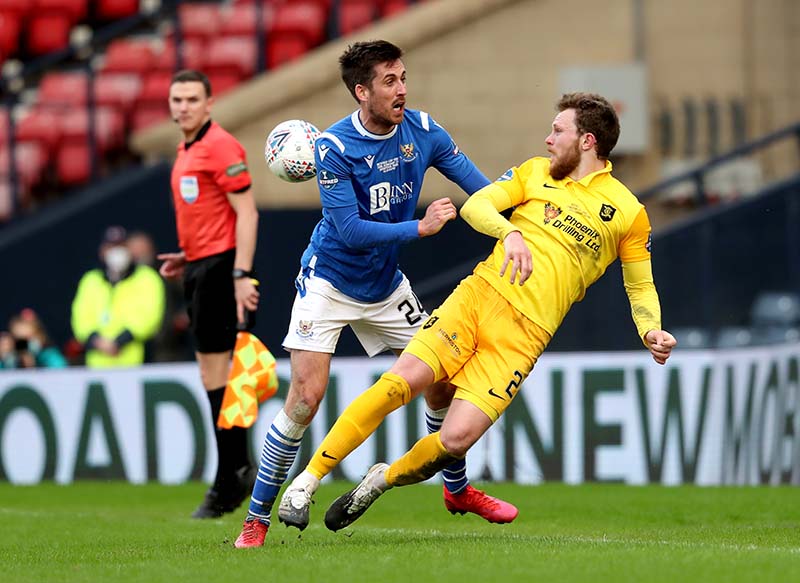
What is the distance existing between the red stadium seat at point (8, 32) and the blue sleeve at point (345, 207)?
36.6ft

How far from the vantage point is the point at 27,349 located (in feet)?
45.6

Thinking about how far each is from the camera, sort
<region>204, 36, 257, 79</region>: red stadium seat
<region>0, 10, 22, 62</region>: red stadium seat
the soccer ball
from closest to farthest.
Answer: the soccer ball, <region>204, 36, 257, 79</region>: red stadium seat, <region>0, 10, 22, 62</region>: red stadium seat

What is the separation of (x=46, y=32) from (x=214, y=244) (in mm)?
9295

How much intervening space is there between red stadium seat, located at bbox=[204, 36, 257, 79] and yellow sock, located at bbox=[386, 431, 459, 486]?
397 inches

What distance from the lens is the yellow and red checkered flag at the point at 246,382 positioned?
941 centimetres

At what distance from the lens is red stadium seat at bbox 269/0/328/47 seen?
16953 millimetres

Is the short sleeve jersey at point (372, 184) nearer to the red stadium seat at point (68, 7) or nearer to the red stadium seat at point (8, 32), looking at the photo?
the red stadium seat at point (8, 32)

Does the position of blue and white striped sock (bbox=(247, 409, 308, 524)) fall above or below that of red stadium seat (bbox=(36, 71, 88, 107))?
below

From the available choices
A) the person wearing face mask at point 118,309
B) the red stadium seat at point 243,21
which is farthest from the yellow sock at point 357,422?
the red stadium seat at point 243,21

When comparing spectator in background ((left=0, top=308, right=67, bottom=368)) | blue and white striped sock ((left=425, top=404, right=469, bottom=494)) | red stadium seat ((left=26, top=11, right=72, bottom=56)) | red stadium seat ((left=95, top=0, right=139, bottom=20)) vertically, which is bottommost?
spectator in background ((left=0, top=308, right=67, bottom=368))

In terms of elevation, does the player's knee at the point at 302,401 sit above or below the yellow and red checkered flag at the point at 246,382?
above

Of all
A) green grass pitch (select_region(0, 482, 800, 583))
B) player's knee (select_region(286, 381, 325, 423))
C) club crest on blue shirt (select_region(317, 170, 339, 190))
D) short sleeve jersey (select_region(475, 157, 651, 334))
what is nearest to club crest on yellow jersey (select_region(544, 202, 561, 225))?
short sleeve jersey (select_region(475, 157, 651, 334))

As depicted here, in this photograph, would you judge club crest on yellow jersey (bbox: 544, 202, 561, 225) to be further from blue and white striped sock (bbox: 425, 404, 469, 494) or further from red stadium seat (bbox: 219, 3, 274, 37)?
red stadium seat (bbox: 219, 3, 274, 37)

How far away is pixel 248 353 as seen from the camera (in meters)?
9.40
